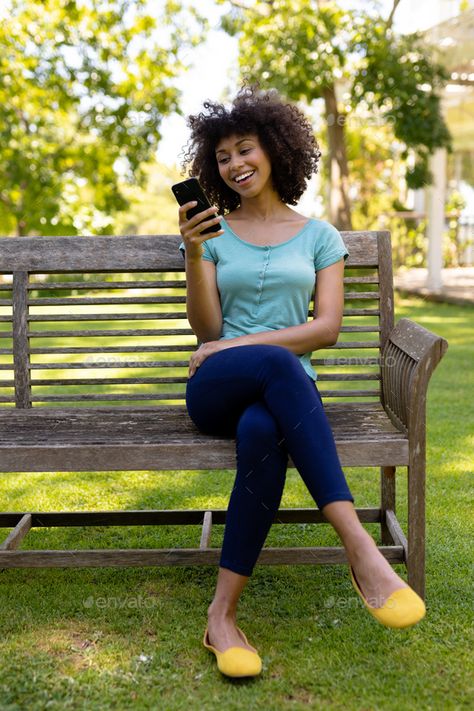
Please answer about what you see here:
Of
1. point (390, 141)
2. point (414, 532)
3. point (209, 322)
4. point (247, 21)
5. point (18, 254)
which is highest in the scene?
point (247, 21)

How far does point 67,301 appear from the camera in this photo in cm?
311

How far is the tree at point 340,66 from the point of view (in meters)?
10.7

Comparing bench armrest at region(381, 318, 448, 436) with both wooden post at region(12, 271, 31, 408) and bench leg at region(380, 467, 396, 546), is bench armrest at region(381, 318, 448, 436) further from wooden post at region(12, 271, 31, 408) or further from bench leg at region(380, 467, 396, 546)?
wooden post at region(12, 271, 31, 408)

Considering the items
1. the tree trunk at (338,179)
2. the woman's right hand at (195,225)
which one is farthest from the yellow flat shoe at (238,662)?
the tree trunk at (338,179)

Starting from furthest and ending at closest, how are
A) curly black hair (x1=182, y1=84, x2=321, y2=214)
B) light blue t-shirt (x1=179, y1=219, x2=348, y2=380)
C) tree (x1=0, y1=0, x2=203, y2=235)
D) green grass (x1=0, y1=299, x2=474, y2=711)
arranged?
tree (x1=0, y1=0, x2=203, y2=235)
curly black hair (x1=182, y1=84, x2=321, y2=214)
light blue t-shirt (x1=179, y1=219, x2=348, y2=380)
green grass (x1=0, y1=299, x2=474, y2=711)

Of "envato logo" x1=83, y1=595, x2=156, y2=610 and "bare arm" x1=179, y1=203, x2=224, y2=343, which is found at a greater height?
"bare arm" x1=179, y1=203, x2=224, y2=343

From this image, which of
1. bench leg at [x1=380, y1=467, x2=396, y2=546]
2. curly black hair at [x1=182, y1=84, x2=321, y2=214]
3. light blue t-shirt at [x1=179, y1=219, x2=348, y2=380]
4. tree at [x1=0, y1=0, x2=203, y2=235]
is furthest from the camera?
tree at [x1=0, y1=0, x2=203, y2=235]

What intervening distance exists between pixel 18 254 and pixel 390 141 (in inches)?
618

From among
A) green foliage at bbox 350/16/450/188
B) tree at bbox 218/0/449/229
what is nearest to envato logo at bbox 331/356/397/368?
tree at bbox 218/0/449/229

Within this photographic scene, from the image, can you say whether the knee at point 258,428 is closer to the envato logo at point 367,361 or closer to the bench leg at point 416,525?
the bench leg at point 416,525

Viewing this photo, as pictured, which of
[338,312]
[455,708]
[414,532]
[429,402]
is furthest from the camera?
[429,402]

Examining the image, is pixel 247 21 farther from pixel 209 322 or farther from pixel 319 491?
pixel 319 491

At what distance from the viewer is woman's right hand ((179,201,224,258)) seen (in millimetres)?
2518

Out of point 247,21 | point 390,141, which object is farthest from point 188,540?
point 390,141
